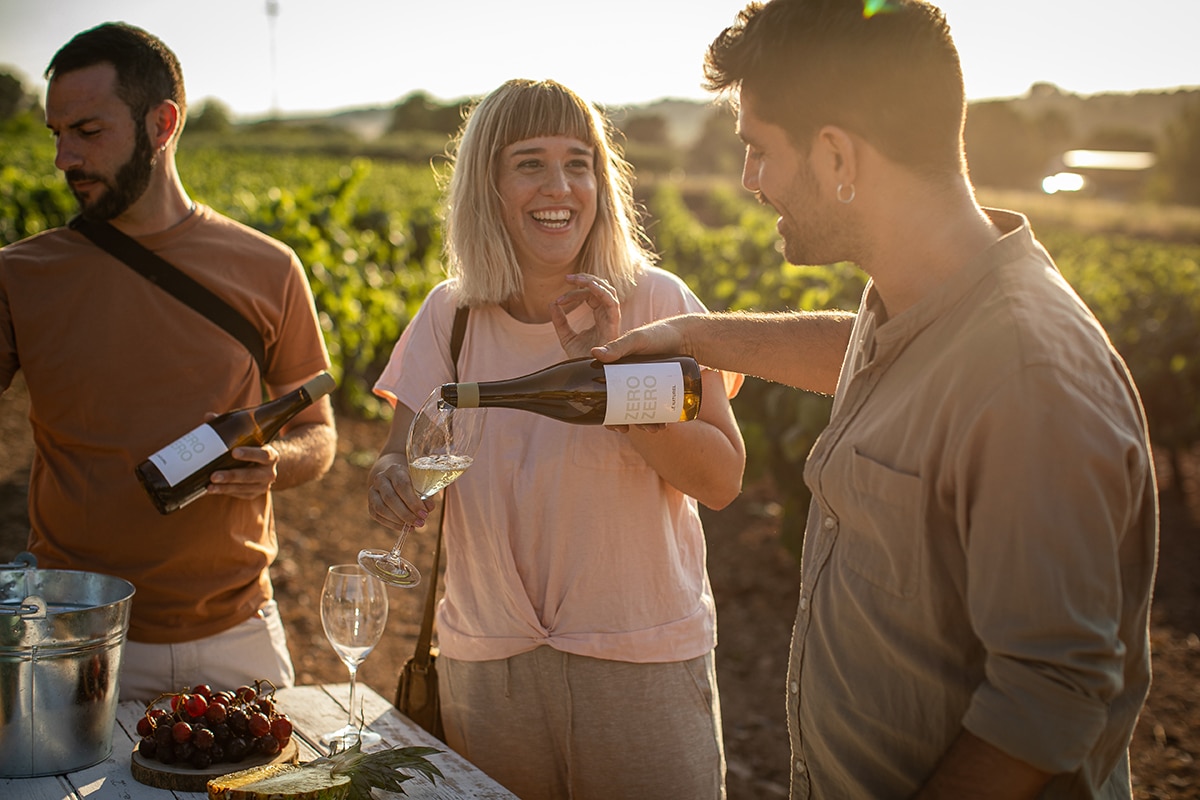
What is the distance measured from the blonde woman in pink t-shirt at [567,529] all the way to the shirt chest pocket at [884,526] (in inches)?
29.3

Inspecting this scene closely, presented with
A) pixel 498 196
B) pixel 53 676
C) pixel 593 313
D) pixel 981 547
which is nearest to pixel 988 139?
pixel 498 196

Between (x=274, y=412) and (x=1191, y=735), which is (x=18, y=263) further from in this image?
(x=1191, y=735)

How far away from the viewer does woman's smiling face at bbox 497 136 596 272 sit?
9.16 feet

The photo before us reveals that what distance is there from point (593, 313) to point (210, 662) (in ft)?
4.93

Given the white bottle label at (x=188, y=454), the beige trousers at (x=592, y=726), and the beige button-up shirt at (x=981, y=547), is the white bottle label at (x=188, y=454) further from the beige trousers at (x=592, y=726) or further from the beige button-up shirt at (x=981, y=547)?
the beige button-up shirt at (x=981, y=547)

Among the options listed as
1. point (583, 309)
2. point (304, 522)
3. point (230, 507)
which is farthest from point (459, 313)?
point (304, 522)

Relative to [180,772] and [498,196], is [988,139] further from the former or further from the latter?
[180,772]

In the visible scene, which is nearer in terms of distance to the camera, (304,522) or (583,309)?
(583,309)

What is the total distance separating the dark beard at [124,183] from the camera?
300 centimetres

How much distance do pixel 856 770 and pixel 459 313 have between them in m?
1.61

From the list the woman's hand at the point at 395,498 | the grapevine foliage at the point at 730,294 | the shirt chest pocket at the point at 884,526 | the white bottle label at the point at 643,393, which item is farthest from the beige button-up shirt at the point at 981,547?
the grapevine foliage at the point at 730,294

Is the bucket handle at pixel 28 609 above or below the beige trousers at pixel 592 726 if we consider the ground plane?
above

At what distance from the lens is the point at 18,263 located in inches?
118

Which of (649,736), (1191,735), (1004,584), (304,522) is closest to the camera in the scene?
(1004,584)
